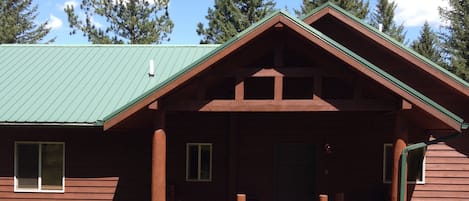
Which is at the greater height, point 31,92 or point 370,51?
point 370,51

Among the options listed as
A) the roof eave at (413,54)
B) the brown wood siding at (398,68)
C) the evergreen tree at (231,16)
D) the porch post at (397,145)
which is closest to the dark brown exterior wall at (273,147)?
the brown wood siding at (398,68)

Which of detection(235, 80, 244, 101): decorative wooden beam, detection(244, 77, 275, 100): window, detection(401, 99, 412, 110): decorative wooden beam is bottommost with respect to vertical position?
detection(401, 99, 412, 110): decorative wooden beam

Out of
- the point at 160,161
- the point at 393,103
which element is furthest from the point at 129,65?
the point at 393,103

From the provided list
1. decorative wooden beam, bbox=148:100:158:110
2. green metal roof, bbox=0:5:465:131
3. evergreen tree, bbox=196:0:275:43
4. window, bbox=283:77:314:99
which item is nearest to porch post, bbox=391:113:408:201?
green metal roof, bbox=0:5:465:131

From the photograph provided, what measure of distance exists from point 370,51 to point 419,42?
29294 mm

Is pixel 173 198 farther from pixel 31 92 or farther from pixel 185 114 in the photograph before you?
pixel 31 92

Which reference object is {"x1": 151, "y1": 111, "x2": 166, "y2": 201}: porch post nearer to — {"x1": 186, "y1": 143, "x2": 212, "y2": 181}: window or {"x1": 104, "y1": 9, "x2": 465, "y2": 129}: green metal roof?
{"x1": 104, "y1": 9, "x2": 465, "y2": 129}: green metal roof

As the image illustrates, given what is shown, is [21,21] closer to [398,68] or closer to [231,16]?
[231,16]

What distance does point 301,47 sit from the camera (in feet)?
33.9

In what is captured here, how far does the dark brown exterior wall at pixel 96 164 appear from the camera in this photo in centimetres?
1253

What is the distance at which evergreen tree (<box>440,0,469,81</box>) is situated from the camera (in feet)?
117

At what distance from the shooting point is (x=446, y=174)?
1252cm

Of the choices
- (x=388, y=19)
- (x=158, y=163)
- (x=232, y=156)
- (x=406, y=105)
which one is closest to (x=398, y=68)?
(x=406, y=105)

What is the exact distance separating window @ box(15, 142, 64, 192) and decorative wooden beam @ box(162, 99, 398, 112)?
14.4 feet
